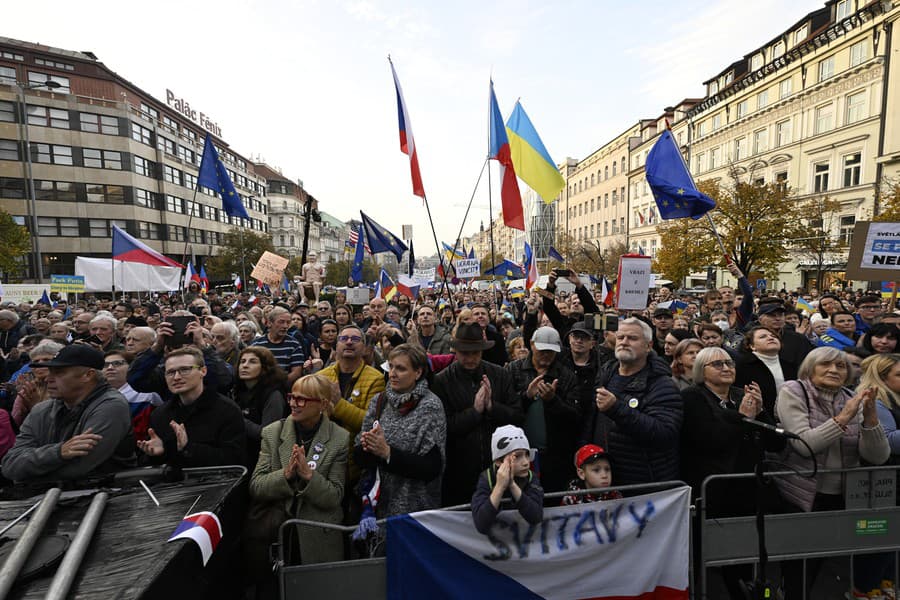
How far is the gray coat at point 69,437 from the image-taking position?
2.77 m

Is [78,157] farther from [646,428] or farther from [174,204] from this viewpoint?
[646,428]

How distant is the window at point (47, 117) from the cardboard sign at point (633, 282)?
169 feet

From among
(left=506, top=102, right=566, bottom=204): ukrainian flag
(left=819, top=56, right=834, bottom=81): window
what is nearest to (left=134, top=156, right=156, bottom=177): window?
(left=506, top=102, right=566, bottom=204): ukrainian flag

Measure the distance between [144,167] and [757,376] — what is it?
2145 inches

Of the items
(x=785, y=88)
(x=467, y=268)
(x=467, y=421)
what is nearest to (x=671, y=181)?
(x=467, y=421)

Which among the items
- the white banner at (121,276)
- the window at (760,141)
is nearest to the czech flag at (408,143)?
the white banner at (121,276)

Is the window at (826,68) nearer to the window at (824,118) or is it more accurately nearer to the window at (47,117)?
the window at (824,118)

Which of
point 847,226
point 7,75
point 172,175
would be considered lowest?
point 847,226

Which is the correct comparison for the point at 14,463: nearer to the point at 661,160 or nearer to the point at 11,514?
the point at 11,514

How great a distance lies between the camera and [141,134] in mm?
44438

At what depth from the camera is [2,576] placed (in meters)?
1.76

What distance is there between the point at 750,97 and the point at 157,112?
58.7 meters

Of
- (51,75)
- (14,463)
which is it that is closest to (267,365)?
(14,463)

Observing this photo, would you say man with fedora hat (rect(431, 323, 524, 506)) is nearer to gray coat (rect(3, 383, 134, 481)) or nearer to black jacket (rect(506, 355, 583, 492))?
black jacket (rect(506, 355, 583, 492))
